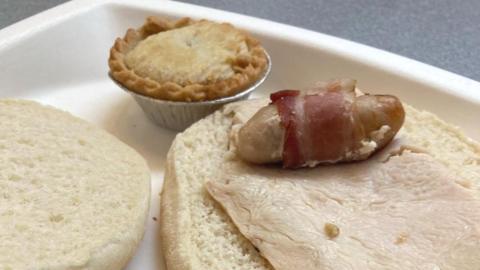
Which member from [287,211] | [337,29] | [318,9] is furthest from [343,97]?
[318,9]

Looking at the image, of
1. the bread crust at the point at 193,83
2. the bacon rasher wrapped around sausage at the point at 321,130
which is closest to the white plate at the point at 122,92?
the bread crust at the point at 193,83

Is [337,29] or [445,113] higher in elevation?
[445,113]

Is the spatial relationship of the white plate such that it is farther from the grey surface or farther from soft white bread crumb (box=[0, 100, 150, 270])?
the grey surface

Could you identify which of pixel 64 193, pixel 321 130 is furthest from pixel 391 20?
pixel 64 193

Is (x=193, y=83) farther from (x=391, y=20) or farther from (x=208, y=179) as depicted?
(x=391, y=20)

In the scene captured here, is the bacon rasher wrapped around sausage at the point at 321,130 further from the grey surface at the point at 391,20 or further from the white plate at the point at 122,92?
the grey surface at the point at 391,20

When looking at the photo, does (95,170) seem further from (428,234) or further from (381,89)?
(381,89)
